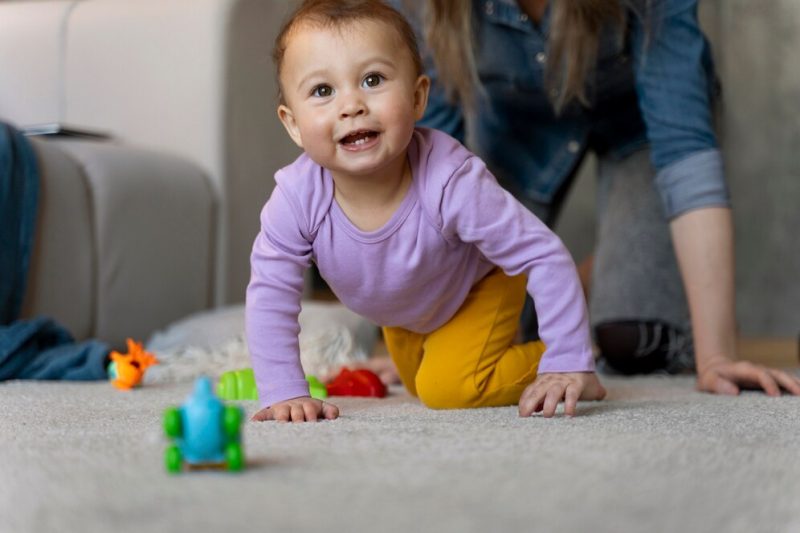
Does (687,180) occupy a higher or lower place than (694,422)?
higher

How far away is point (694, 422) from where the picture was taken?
967mm

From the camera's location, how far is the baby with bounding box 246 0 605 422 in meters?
1.03

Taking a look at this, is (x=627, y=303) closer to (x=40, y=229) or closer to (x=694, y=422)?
(x=694, y=422)

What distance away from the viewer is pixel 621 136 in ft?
5.61

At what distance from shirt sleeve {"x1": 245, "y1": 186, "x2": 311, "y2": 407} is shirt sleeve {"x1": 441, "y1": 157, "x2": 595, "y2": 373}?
166 millimetres

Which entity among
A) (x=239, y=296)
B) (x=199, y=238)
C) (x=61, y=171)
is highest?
(x=61, y=171)

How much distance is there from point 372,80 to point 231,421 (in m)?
0.46

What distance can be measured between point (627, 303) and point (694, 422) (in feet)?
2.25

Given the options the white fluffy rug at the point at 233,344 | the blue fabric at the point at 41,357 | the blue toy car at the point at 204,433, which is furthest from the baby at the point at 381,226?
the blue fabric at the point at 41,357

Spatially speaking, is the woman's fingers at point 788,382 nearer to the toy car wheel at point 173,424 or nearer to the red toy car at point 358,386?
the red toy car at point 358,386

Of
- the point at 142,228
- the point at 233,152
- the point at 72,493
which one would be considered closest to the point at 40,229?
the point at 142,228

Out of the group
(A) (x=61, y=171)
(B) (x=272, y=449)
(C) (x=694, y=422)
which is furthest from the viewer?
(A) (x=61, y=171)

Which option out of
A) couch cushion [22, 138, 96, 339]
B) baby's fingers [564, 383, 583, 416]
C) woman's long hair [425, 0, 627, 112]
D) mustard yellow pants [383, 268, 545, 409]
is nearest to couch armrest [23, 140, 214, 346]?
couch cushion [22, 138, 96, 339]

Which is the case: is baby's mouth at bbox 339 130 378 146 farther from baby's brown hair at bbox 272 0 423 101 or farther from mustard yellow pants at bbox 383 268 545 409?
mustard yellow pants at bbox 383 268 545 409
